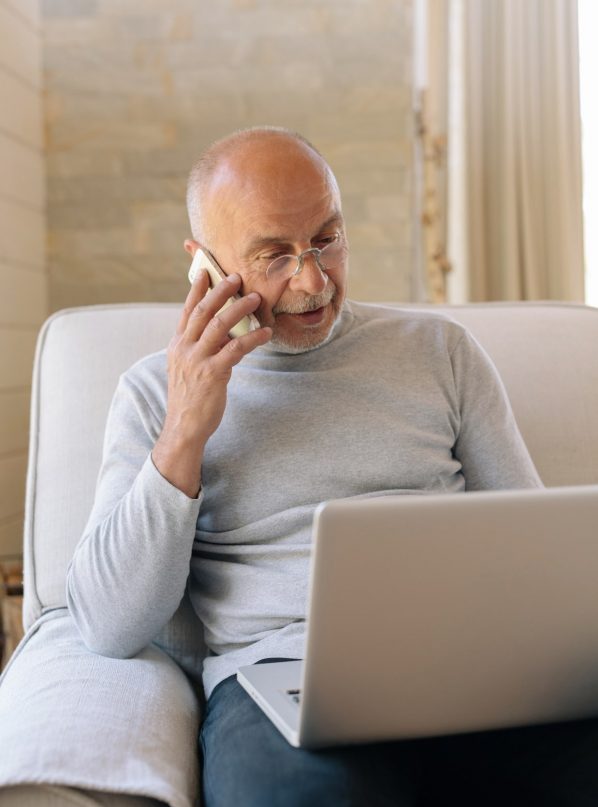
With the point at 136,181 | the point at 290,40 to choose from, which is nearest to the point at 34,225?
the point at 136,181

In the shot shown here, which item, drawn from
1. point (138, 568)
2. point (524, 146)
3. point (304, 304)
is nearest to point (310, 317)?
point (304, 304)

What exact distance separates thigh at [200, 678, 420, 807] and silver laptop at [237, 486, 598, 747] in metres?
0.03

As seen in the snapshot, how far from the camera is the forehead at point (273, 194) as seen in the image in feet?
4.50

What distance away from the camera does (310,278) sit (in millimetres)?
1363

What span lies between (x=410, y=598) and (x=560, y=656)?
6.6 inches

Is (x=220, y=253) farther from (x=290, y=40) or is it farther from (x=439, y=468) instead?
(x=290, y=40)

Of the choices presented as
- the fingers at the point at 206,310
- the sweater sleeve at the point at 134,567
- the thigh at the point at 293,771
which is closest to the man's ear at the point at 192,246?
the fingers at the point at 206,310

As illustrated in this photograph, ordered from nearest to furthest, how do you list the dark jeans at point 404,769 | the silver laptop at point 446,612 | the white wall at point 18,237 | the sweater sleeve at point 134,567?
the silver laptop at point 446,612
the dark jeans at point 404,769
the sweater sleeve at point 134,567
the white wall at point 18,237

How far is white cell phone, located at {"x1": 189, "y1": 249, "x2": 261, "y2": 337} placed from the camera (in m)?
1.37

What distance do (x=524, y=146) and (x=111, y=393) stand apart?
1723mm

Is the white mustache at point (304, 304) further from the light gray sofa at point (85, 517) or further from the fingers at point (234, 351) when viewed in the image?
the light gray sofa at point (85, 517)

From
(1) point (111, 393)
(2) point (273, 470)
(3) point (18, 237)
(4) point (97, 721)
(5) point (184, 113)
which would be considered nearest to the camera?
(4) point (97, 721)

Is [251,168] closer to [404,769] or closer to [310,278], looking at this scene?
[310,278]

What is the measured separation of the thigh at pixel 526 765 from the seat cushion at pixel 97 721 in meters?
0.29
